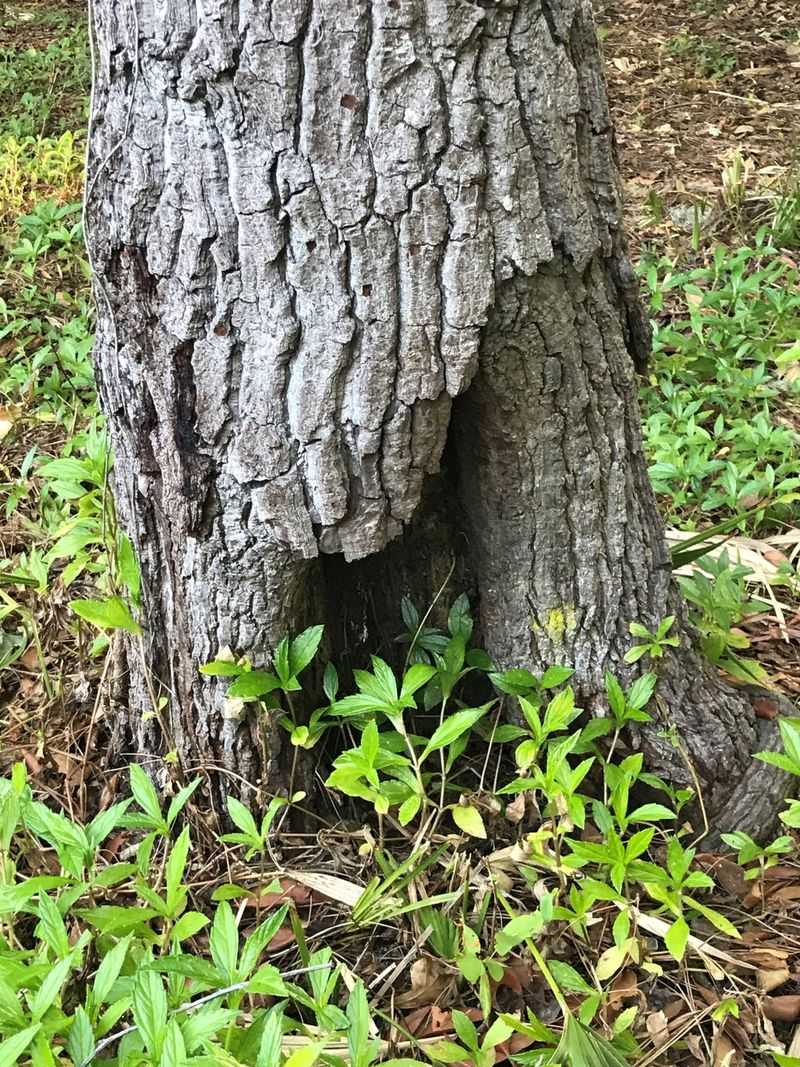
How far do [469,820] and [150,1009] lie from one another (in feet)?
1.97

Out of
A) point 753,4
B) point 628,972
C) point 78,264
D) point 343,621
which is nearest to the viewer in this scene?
point 628,972

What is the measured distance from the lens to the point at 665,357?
334 cm

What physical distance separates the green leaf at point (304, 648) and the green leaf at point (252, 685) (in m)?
0.04

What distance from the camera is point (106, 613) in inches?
68.1

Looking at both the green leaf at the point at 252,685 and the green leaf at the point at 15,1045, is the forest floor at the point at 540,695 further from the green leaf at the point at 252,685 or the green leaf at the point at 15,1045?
the green leaf at the point at 252,685

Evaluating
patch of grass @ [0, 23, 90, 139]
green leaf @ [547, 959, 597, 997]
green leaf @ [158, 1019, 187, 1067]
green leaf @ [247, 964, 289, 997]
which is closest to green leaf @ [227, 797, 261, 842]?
green leaf @ [247, 964, 289, 997]

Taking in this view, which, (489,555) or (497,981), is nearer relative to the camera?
(497,981)

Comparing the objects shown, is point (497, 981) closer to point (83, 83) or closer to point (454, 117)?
point (454, 117)

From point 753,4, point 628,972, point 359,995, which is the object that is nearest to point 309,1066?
point 359,995

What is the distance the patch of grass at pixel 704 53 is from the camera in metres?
5.77

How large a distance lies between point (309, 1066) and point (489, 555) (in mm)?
929

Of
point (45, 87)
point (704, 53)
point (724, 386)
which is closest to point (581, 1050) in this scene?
point (724, 386)

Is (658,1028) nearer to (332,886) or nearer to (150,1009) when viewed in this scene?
(332,886)

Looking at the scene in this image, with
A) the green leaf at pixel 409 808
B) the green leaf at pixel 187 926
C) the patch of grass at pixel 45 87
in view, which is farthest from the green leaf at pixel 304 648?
the patch of grass at pixel 45 87
